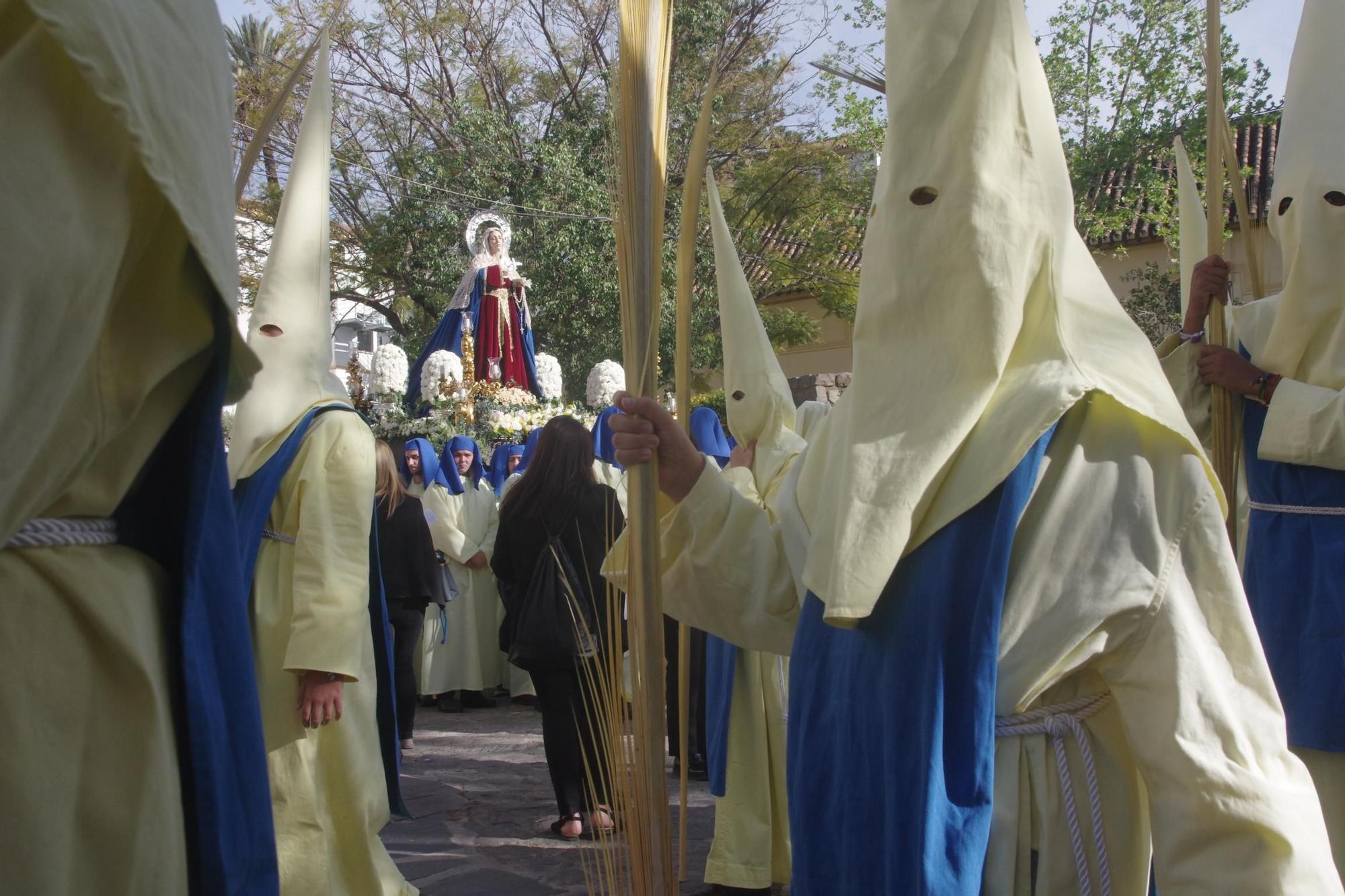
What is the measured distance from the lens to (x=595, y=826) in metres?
2.53

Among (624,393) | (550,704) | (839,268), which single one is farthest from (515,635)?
(839,268)

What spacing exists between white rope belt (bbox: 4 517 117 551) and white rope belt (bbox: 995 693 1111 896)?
4.47ft

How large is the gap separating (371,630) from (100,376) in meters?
3.16

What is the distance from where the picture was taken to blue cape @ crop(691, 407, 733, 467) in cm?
809

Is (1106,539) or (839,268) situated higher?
(839,268)

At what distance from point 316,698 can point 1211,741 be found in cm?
268

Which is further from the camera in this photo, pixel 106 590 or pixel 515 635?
pixel 515 635

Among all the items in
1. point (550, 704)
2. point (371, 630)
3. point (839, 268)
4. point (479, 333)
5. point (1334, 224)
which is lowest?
point (550, 704)

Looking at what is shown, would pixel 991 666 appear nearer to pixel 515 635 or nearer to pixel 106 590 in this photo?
pixel 106 590

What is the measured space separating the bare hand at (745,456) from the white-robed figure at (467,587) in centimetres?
433

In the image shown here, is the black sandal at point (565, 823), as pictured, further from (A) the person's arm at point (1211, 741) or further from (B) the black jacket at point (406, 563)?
(A) the person's arm at point (1211, 741)

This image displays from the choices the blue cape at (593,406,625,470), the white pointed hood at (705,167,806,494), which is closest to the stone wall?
the blue cape at (593,406,625,470)

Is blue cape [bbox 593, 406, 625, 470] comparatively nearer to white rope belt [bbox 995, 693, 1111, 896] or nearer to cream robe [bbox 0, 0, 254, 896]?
white rope belt [bbox 995, 693, 1111, 896]

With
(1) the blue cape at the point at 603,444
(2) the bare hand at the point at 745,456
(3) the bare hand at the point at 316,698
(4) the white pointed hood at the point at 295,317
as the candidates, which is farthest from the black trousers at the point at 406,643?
(3) the bare hand at the point at 316,698
